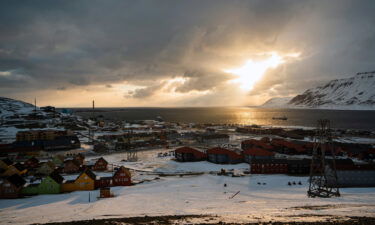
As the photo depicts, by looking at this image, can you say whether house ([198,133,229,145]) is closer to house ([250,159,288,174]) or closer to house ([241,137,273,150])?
house ([241,137,273,150])

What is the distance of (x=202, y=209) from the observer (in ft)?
83.5

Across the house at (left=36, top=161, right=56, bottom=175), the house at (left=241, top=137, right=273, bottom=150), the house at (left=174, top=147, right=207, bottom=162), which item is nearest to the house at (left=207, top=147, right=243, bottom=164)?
the house at (left=174, top=147, right=207, bottom=162)

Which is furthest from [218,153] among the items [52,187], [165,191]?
[52,187]

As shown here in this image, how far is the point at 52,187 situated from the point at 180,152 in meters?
29.8

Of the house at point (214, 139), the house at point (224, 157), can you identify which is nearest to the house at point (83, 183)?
the house at point (224, 157)

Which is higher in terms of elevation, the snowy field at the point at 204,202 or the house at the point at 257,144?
the house at the point at 257,144

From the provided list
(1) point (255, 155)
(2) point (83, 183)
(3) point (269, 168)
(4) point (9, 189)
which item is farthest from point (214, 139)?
(4) point (9, 189)

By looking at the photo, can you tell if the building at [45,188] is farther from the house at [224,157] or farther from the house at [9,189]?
the house at [224,157]

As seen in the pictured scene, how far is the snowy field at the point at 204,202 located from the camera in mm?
23141

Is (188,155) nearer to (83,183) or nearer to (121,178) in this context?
(121,178)

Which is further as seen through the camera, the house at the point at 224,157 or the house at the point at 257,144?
the house at the point at 257,144

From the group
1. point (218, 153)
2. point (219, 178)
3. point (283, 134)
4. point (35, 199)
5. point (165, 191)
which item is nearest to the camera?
point (35, 199)

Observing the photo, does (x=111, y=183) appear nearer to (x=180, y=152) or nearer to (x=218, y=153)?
(x=180, y=152)

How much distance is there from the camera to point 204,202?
93.2ft
